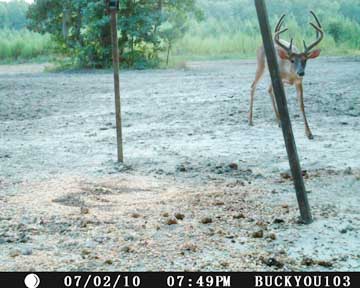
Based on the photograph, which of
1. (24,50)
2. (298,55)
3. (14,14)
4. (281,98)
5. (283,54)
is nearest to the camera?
(281,98)

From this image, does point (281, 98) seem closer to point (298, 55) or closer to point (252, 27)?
point (298, 55)

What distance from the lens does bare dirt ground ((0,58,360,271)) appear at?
4676 mm

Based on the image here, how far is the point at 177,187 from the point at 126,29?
665 inches

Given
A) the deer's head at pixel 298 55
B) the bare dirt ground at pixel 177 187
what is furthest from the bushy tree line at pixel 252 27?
the deer's head at pixel 298 55

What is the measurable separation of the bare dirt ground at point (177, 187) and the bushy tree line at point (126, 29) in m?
10.0

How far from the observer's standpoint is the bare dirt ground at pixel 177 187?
4676 mm

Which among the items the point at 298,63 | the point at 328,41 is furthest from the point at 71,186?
the point at 328,41

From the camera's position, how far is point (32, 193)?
6.41 metres

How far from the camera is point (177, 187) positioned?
6.68m

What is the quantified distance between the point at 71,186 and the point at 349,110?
5.79 m

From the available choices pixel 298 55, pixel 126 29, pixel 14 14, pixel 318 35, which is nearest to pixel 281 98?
pixel 298 55

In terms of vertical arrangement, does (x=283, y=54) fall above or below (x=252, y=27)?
above

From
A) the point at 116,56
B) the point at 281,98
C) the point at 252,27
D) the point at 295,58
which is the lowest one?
the point at 252,27

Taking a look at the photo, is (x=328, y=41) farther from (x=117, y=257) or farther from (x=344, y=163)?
(x=117, y=257)
